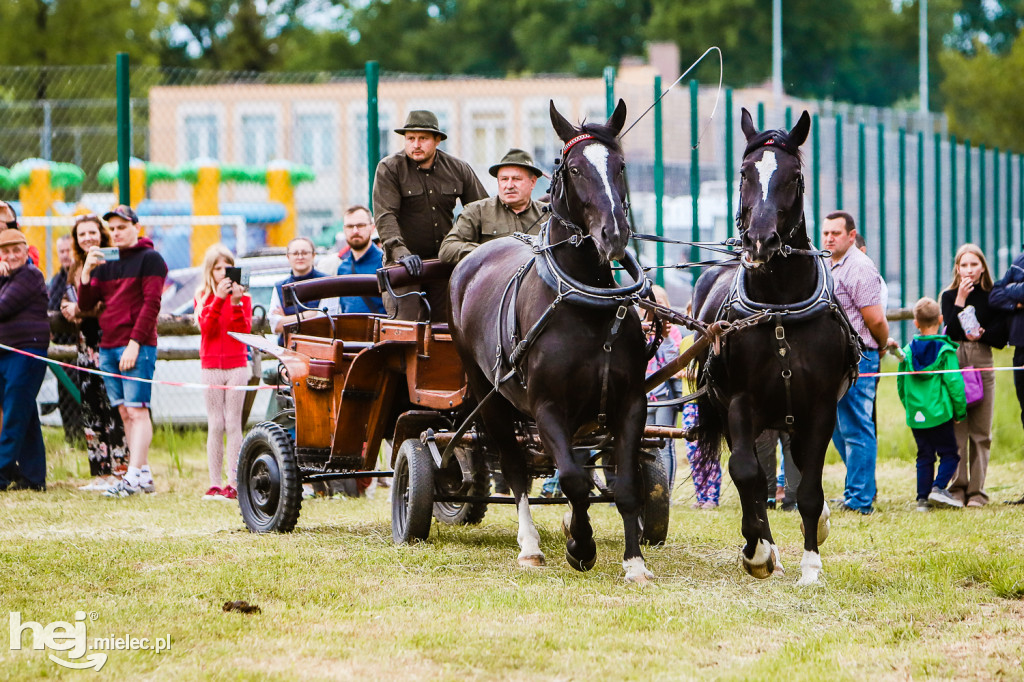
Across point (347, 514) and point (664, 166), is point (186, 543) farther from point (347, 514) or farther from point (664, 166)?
point (664, 166)

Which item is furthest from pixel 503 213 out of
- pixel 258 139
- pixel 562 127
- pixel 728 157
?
pixel 258 139

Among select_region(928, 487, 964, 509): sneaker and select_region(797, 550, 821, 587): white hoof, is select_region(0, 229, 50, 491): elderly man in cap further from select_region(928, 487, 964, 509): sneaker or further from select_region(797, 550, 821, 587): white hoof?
select_region(928, 487, 964, 509): sneaker

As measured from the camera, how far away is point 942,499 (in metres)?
9.54

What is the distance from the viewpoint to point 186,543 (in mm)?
7789

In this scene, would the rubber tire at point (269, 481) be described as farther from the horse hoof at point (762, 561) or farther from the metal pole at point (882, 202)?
the metal pole at point (882, 202)

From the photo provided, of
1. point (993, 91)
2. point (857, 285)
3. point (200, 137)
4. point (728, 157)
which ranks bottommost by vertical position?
point (857, 285)

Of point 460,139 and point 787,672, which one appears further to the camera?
point 460,139

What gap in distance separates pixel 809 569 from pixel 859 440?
3.09 m

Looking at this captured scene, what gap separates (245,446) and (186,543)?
1079 millimetres

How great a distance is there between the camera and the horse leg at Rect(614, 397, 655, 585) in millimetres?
6629

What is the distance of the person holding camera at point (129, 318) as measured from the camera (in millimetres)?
10320

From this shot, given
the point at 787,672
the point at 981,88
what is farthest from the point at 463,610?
the point at 981,88

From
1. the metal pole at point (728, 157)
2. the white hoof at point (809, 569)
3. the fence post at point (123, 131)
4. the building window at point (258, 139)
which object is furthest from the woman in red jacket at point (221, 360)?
the building window at point (258, 139)

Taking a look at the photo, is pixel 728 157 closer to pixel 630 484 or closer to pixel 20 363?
pixel 20 363
